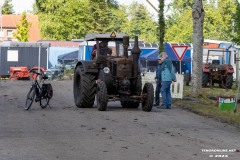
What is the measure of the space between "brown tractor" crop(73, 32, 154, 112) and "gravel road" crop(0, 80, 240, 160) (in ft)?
1.43

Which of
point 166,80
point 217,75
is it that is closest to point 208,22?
point 217,75

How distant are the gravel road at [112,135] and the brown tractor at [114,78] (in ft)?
1.43

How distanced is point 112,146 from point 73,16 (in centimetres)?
6814

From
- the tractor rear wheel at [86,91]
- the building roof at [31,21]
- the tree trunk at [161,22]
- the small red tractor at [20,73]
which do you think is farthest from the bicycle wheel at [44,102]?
the building roof at [31,21]

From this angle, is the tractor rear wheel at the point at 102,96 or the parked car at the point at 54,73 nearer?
the tractor rear wheel at the point at 102,96

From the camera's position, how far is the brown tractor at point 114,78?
2006cm

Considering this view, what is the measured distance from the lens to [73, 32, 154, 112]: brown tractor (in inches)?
790

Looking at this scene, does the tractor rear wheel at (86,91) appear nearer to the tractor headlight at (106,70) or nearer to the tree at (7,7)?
the tractor headlight at (106,70)

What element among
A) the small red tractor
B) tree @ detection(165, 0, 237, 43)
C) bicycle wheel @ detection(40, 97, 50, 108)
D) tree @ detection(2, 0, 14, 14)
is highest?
tree @ detection(2, 0, 14, 14)

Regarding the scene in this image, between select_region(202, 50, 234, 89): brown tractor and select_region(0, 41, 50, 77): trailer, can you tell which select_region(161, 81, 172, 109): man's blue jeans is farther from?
select_region(0, 41, 50, 77): trailer

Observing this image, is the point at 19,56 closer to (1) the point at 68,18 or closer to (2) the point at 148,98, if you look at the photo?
(1) the point at 68,18

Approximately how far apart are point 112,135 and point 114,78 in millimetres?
6754

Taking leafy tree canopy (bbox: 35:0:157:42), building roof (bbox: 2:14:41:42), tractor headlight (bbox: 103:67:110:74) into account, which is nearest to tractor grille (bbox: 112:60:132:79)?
tractor headlight (bbox: 103:67:110:74)

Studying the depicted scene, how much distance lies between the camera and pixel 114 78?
20328mm
